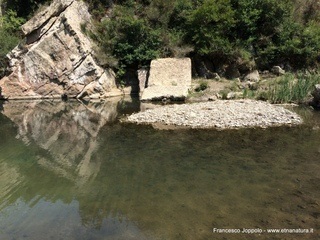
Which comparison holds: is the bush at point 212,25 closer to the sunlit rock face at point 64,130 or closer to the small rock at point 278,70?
the small rock at point 278,70

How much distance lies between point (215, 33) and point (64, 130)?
15.9m

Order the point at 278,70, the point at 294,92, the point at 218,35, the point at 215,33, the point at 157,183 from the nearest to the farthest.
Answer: the point at 157,183
the point at 294,92
the point at 278,70
the point at 215,33
the point at 218,35

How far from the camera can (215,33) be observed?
2636 cm

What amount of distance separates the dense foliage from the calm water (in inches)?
505

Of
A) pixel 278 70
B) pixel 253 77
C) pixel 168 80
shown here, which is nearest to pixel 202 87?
pixel 168 80

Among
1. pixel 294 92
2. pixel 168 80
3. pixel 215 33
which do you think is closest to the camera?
pixel 294 92

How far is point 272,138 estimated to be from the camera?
1276 cm

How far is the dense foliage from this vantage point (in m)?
26.4

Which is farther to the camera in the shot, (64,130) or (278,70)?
(278,70)

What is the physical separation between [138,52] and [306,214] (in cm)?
2202

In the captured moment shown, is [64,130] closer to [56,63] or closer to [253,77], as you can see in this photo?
[56,63]

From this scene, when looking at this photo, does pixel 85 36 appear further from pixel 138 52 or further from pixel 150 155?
pixel 150 155

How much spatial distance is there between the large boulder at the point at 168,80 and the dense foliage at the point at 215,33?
5.55ft

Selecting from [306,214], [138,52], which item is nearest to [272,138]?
[306,214]
